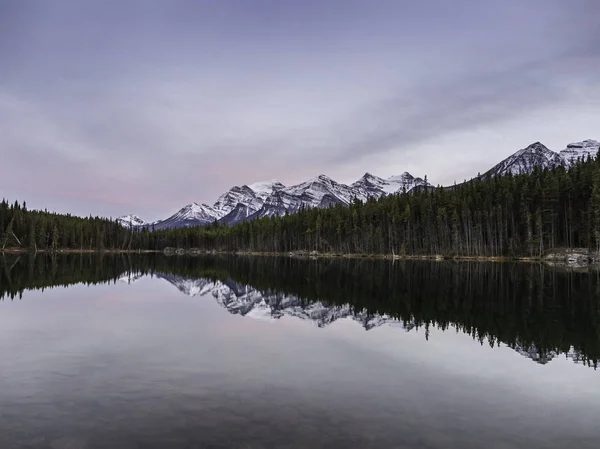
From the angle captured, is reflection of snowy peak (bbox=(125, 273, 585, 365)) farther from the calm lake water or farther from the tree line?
the tree line

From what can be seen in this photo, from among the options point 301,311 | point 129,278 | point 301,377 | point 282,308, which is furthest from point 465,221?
point 301,377

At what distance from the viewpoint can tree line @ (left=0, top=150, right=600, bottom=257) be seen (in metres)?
101

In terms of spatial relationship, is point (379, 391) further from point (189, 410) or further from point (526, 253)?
point (526, 253)

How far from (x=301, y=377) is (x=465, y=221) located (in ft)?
364

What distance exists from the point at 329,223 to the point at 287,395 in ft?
471

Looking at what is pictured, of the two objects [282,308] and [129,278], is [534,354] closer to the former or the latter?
[282,308]

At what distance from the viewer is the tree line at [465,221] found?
101 meters

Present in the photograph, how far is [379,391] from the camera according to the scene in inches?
512

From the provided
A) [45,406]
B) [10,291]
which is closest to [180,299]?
[10,291]

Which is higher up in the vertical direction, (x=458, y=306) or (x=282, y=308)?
(x=458, y=306)

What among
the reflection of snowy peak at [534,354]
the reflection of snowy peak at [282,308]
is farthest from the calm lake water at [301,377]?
the reflection of snowy peak at [282,308]

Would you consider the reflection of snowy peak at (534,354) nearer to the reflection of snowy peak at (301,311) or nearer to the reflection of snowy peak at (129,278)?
the reflection of snowy peak at (301,311)

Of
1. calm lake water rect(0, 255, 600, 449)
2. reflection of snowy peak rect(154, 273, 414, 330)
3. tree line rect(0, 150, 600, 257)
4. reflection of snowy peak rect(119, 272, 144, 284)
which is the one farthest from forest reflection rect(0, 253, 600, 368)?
tree line rect(0, 150, 600, 257)

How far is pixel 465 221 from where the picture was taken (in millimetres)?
115375
